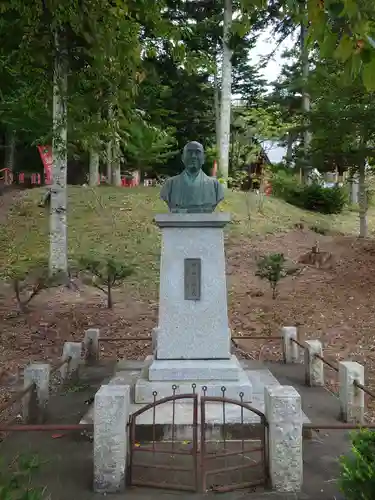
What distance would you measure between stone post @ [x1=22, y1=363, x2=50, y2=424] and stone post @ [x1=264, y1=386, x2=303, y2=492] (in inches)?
111

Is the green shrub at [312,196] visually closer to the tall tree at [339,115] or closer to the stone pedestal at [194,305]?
the tall tree at [339,115]

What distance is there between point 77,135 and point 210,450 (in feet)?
28.7

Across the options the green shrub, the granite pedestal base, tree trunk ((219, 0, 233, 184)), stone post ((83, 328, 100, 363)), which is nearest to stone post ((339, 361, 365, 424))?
the granite pedestal base

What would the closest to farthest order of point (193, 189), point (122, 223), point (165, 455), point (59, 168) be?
point (165, 455), point (193, 189), point (59, 168), point (122, 223)

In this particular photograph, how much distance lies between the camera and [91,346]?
8.48 metres

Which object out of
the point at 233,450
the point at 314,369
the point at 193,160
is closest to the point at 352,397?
the point at 314,369

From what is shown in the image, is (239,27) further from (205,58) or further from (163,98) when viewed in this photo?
(163,98)

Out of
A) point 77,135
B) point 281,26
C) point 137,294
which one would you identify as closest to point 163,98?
point 281,26

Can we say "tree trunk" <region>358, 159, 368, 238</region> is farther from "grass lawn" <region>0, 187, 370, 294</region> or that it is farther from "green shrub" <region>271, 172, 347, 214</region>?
"green shrub" <region>271, 172, 347, 214</region>

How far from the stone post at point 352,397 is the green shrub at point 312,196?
16769 millimetres

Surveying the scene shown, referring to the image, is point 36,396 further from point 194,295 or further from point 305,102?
point 305,102

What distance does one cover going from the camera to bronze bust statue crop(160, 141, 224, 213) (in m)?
6.08

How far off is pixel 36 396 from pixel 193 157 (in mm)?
3400

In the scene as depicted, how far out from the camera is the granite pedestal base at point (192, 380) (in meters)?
5.55
